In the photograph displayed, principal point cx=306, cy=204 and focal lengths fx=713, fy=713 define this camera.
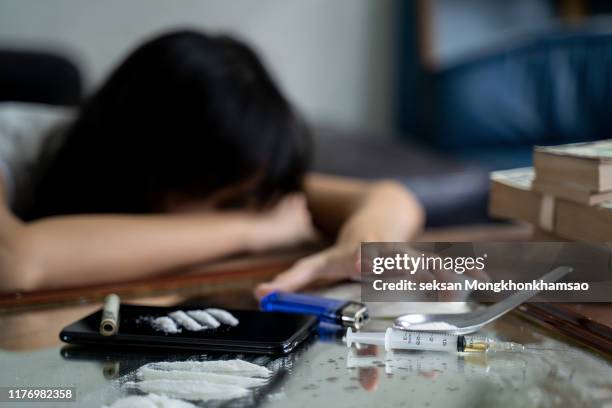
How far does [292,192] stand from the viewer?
3.20 ft

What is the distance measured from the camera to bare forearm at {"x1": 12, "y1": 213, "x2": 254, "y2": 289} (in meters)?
0.68

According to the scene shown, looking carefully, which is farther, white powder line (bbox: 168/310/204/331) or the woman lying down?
the woman lying down

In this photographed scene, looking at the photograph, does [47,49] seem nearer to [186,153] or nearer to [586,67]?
[186,153]

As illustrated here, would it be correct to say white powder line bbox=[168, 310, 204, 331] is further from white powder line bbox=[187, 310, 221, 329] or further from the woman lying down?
the woman lying down

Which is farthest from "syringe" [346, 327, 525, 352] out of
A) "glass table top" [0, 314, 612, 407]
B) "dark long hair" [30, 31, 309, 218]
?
"dark long hair" [30, 31, 309, 218]

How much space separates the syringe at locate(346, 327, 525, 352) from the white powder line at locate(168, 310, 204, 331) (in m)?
0.11

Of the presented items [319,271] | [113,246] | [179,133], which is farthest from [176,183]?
[319,271]

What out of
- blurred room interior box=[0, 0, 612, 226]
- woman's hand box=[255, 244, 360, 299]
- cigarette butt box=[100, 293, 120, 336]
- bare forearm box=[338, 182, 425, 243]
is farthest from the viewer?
blurred room interior box=[0, 0, 612, 226]

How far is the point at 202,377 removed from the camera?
1.41 ft

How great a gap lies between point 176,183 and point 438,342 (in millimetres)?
494

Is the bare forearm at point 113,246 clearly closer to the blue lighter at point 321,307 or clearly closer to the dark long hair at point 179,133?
the dark long hair at point 179,133

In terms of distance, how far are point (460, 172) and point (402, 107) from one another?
1046mm

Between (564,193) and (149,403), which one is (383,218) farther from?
(149,403)

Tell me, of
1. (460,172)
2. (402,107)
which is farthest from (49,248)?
(402,107)
